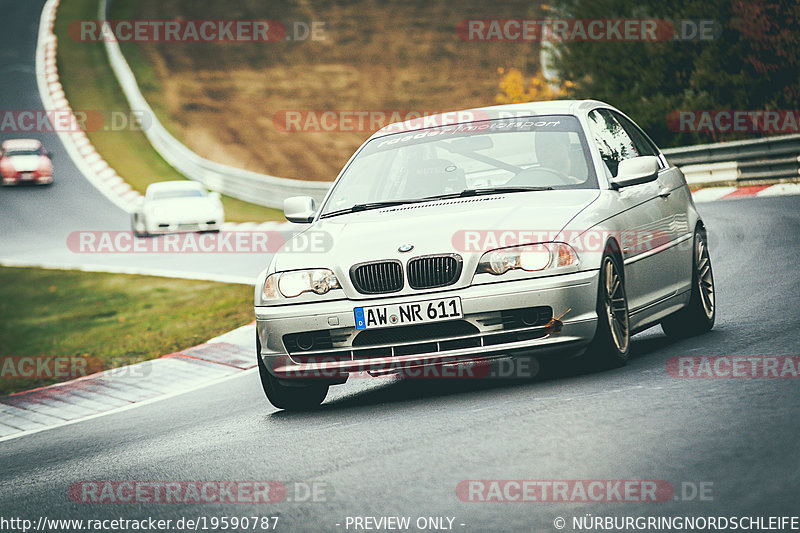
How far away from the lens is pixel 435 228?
6551 mm

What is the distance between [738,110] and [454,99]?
22152 mm

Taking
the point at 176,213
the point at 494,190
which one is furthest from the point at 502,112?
the point at 176,213

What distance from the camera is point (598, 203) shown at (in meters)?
6.88

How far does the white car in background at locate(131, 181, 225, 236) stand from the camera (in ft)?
80.5

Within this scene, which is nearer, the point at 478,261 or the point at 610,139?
the point at 478,261

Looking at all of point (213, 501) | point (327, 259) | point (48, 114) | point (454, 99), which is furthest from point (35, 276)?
point (454, 99)

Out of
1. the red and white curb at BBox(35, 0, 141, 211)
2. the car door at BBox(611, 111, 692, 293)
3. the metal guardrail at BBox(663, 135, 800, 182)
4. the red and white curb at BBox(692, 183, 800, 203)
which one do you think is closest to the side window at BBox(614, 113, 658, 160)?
the car door at BBox(611, 111, 692, 293)

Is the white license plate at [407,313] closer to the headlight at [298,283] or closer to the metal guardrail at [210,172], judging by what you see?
the headlight at [298,283]

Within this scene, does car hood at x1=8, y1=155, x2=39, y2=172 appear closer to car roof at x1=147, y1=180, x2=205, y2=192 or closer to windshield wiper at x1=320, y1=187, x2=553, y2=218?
car roof at x1=147, y1=180, x2=205, y2=192

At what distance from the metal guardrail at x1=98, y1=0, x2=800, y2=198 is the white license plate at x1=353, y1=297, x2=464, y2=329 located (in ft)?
49.4

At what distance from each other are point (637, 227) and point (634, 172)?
0.36 meters
